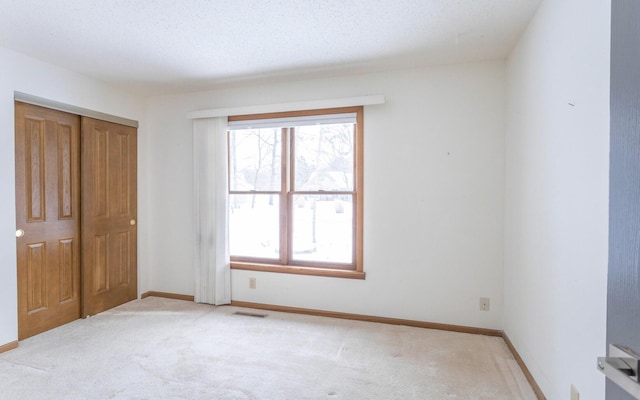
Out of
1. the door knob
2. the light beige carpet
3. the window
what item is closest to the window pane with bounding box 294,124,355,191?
the window

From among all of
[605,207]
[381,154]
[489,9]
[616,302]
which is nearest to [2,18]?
[381,154]

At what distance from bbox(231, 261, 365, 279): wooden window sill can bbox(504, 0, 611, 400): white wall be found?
143 centimetres

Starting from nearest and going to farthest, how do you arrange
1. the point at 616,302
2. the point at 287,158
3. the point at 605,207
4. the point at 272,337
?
1. the point at 616,302
2. the point at 605,207
3. the point at 272,337
4. the point at 287,158

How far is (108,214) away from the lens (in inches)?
140

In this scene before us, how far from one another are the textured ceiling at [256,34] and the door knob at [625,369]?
207cm

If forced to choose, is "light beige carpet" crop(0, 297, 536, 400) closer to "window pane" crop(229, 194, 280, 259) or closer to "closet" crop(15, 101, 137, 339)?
"closet" crop(15, 101, 137, 339)

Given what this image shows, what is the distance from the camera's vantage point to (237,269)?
12.1 ft

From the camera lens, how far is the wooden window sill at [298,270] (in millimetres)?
3275

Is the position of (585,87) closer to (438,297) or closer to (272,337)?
(438,297)

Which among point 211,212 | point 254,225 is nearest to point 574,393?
point 254,225

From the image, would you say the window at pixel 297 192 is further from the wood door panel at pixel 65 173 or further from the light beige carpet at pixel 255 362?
the wood door panel at pixel 65 173

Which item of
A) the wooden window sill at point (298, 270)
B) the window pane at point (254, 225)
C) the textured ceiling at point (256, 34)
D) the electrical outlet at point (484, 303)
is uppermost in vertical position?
the textured ceiling at point (256, 34)

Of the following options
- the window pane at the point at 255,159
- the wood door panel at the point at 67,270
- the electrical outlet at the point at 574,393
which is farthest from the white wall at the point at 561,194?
the wood door panel at the point at 67,270

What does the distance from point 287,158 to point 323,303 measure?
161 cm
